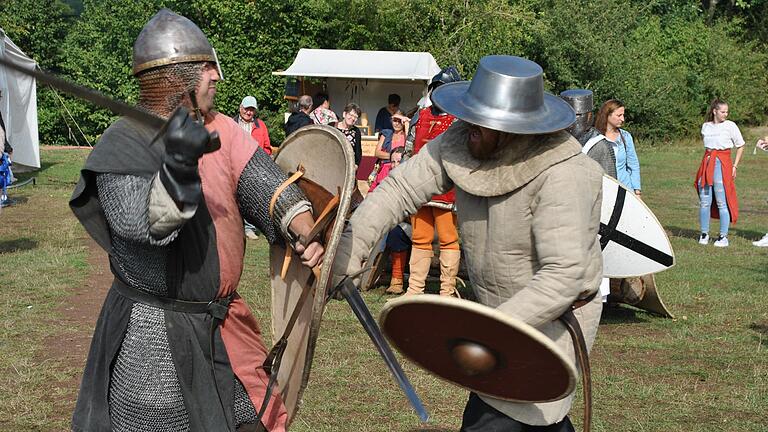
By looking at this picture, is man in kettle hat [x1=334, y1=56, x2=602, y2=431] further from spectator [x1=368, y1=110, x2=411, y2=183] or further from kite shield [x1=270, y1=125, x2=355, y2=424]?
spectator [x1=368, y1=110, x2=411, y2=183]

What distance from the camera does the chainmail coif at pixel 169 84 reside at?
3.03 m

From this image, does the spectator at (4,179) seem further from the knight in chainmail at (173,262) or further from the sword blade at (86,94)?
the sword blade at (86,94)

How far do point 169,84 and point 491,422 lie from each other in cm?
156

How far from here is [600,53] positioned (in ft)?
87.2

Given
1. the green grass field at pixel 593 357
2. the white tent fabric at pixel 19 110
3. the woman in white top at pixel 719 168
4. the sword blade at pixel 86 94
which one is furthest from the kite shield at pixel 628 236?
the white tent fabric at pixel 19 110

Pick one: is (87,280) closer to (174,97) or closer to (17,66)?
(174,97)

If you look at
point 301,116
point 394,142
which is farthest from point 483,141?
point 301,116

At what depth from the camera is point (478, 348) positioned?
3.13m

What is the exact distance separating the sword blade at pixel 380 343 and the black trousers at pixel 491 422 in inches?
16.2

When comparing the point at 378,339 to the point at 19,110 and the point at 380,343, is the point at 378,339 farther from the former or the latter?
the point at 19,110

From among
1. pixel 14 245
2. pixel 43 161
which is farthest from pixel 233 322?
pixel 43 161

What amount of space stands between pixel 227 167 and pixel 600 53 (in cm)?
2466

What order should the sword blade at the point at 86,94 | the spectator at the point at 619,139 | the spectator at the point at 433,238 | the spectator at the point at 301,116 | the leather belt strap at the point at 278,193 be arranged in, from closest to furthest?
the sword blade at the point at 86,94
the leather belt strap at the point at 278,193
the spectator at the point at 433,238
the spectator at the point at 619,139
the spectator at the point at 301,116

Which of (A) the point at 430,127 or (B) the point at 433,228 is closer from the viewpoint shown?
(A) the point at 430,127
